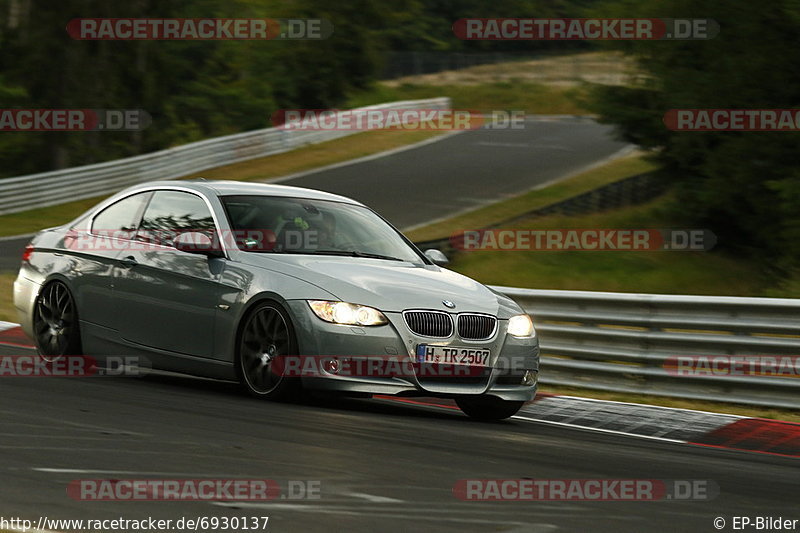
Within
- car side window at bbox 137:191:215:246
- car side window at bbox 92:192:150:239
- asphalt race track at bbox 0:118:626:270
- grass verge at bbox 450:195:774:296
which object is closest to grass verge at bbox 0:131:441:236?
asphalt race track at bbox 0:118:626:270

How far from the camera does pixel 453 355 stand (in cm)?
870

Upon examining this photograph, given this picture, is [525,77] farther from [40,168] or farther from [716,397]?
[716,397]

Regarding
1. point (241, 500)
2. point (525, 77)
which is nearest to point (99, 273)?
point (241, 500)

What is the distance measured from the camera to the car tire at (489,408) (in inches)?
368

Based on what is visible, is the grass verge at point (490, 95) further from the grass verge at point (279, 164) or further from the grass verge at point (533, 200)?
the grass verge at point (533, 200)

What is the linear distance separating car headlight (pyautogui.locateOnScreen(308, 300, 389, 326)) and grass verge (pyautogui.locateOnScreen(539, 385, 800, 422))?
9.95 ft

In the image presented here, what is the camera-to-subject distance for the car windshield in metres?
9.36

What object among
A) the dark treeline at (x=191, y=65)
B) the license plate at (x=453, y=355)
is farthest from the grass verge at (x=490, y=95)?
the license plate at (x=453, y=355)

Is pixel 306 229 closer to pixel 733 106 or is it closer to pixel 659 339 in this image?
pixel 659 339

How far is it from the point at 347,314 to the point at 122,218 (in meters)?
2.60

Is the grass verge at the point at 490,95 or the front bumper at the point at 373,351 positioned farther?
the grass verge at the point at 490,95

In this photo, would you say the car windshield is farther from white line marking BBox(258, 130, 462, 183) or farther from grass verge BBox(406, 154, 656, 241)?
white line marking BBox(258, 130, 462, 183)

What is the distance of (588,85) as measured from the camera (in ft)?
95.2

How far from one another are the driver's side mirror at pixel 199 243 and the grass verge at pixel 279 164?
55.8ft
